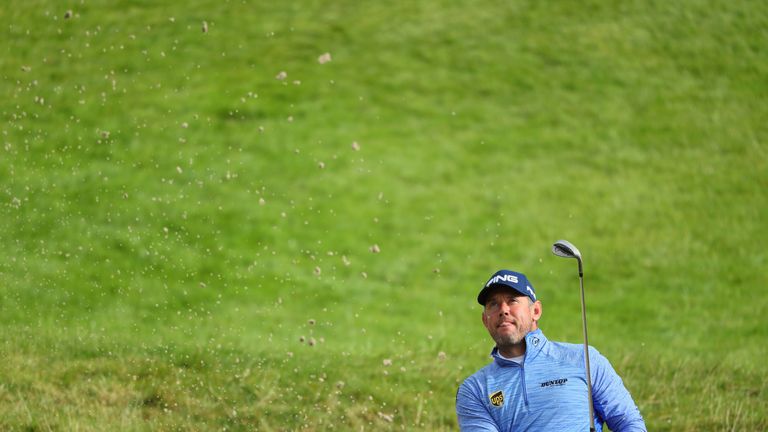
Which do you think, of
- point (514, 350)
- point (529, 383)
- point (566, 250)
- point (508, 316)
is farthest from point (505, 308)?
point (566, 250)

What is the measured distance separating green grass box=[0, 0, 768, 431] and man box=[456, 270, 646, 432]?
473cm

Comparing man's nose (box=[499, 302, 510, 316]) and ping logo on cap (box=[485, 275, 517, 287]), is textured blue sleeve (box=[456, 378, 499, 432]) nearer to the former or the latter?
man's nose (box=[499, 302, 510, 316])

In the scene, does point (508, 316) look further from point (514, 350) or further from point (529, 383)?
point (529, 383)

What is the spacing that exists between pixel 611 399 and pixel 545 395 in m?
0.34

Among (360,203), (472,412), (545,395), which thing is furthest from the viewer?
(360,203)

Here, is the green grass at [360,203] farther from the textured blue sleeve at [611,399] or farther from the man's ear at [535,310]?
the textured blue sleeve at [611,399]

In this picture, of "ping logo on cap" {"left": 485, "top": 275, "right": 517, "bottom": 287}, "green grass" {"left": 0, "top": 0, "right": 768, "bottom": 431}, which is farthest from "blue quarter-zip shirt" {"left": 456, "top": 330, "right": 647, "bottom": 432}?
"green grass" {"left": 0, "top": 0, "right": 768, "bottom": 431}

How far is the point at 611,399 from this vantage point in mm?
5887

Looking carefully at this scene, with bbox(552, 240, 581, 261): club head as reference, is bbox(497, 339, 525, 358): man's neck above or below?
below

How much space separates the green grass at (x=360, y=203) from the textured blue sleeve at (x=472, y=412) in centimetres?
466

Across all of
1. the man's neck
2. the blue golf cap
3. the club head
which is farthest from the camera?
the man's neck

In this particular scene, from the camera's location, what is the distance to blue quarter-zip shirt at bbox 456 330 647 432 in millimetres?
5902

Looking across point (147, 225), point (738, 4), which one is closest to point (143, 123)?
point (147, 225)

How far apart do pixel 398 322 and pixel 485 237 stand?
2.42 m
